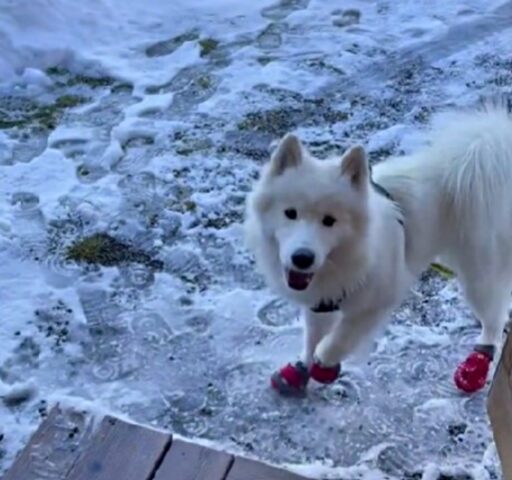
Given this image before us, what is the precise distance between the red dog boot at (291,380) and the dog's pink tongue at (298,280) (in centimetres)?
54

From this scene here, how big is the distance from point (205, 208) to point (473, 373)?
4.49ft

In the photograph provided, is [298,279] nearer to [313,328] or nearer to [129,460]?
[313,328]

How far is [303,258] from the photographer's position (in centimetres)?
234

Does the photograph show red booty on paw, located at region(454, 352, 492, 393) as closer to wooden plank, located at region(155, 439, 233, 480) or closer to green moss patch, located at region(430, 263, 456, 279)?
green moss patch, located at region(430, 263, 456, 279)

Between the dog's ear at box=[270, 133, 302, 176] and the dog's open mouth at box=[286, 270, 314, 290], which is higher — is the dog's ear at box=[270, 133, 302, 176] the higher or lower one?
the higher one

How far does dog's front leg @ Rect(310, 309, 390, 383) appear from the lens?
8.88ft

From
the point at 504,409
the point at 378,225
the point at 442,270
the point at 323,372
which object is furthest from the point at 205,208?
the point at 504,409

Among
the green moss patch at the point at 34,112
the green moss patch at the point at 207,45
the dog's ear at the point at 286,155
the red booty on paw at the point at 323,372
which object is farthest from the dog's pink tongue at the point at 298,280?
the green moss patch at the point at 207,45

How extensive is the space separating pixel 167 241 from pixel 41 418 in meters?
1.05

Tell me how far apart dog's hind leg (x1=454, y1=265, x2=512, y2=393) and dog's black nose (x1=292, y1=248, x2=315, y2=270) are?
74 cm

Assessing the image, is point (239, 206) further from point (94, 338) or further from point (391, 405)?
point (391, 405)

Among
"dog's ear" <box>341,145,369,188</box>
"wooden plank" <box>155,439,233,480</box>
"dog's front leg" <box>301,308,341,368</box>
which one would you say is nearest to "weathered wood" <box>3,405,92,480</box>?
"wooden plank" <box>155,439,233,480</box>

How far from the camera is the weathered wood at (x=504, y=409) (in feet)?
6.33

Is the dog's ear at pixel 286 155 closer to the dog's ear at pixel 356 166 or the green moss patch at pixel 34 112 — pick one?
the dog's ear at pixel 356 166
